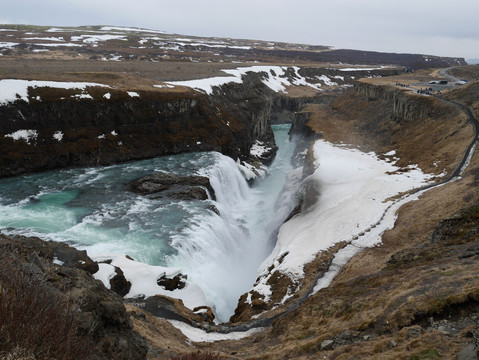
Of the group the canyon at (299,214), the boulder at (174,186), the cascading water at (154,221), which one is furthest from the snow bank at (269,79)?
the boulder at (174,186)

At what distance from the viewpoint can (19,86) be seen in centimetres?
3822

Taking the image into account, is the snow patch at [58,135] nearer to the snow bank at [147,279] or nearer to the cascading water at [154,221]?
the cascading water at [154,221]

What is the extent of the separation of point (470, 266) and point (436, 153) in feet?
105

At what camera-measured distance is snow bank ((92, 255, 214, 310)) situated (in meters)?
18.7

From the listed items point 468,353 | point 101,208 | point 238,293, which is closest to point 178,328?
point 238,293

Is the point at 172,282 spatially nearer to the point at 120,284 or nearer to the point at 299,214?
the point at 120,284

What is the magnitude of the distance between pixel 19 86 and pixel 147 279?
105ft

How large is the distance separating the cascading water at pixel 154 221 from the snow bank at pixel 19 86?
9.24 m

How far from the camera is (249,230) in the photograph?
36281mm

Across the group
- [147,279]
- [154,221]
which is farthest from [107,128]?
[147,279]

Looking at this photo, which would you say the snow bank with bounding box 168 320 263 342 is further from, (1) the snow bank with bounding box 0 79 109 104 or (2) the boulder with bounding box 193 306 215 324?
(1) the snow bank with bounding box 0 79 109 104

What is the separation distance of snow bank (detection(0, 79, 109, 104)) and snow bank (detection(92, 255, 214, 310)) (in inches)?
1059

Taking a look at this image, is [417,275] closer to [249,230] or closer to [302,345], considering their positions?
[302,345]

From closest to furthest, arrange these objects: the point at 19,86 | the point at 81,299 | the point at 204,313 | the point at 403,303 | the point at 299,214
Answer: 1. the point at 81,299
2. the point at 403,303
3. the point at 204,313
4. the point at 299,214
5. the point at 19,86
